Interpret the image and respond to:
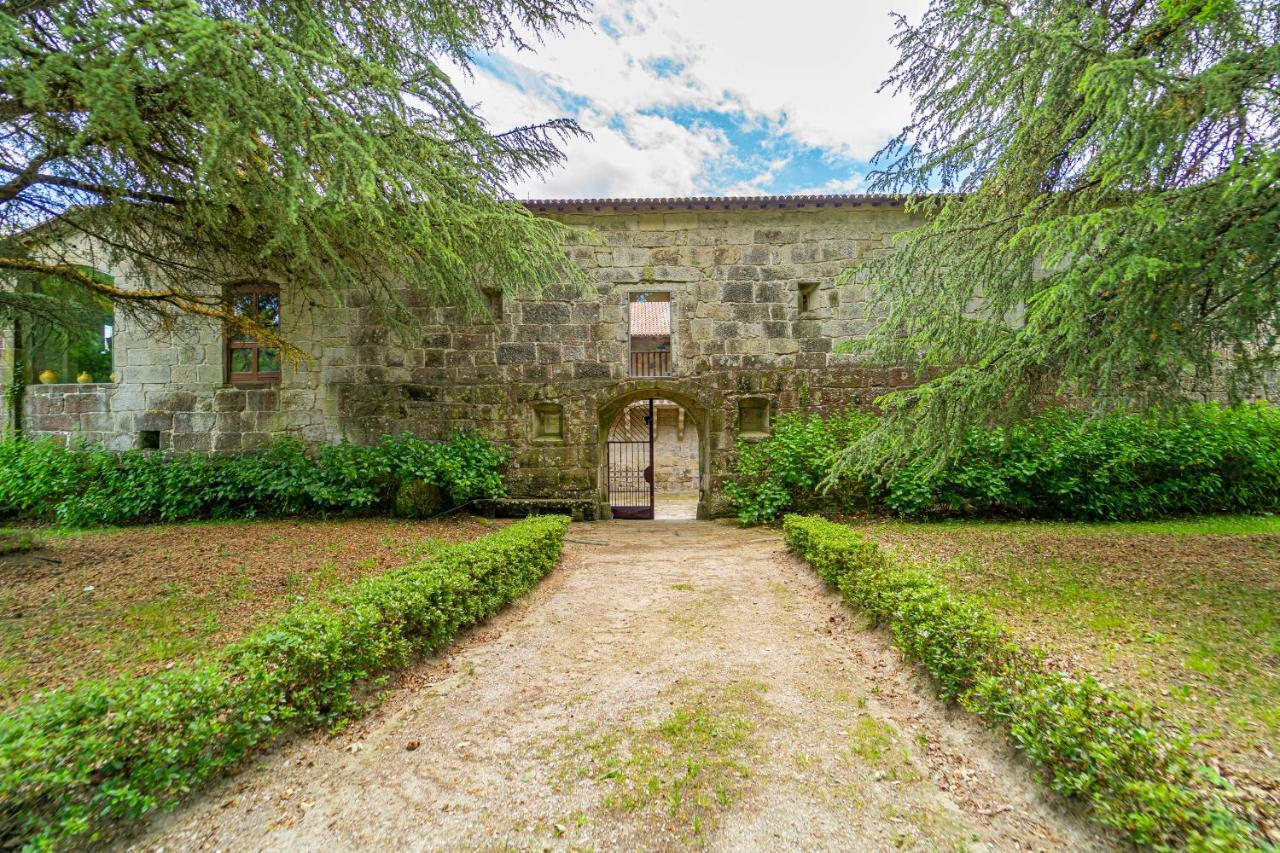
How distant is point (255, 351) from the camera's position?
318 inches

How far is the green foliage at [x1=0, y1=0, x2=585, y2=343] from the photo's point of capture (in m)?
2.50

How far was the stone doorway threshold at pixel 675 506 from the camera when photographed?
1087 cm

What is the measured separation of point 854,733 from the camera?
7.76 ft

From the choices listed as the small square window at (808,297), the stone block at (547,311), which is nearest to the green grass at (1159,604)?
the small square window at (808,297)

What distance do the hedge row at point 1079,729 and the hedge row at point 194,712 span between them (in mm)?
2736

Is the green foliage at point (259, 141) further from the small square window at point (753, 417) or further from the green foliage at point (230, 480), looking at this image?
the small square window at point (753, 417)

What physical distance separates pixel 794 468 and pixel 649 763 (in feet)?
18.0

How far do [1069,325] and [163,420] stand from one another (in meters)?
10.9

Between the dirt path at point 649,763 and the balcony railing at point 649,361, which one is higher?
the balcony railing at point 649,361

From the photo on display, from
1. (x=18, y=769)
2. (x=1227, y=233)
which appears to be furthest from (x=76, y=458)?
(x=1227, y=233)

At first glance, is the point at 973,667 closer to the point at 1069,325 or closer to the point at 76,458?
the point at 1069,325

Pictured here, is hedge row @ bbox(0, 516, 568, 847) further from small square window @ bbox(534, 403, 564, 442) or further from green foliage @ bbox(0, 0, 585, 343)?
small square window @ bbox(534, 403, 564, 442)

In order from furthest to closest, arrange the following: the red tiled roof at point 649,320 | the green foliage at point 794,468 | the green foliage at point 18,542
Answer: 1. the red tiled roof at point 649,320
2. the green foliage at point 794,468
3. the green foliage at point 18,542

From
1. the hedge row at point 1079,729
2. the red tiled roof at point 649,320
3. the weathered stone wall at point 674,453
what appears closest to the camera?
the hedge row at point 1079,729
